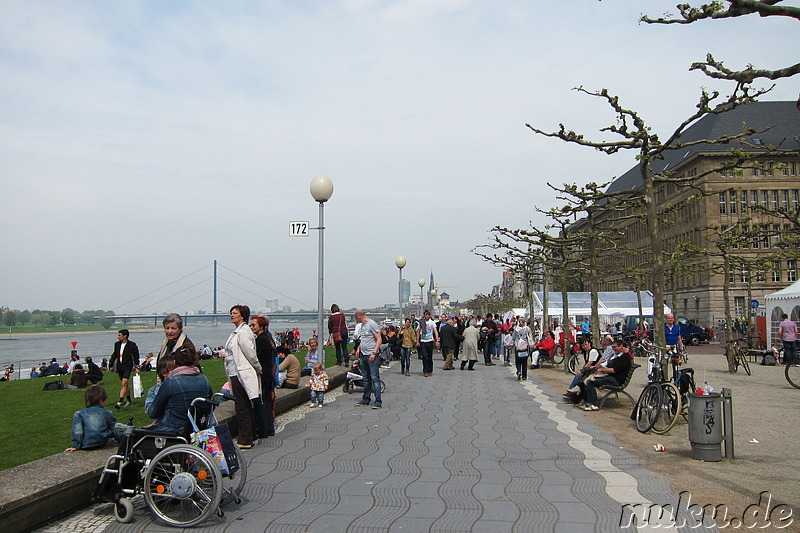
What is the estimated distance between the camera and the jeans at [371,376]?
40.7 ft

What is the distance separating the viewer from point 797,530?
202 inches

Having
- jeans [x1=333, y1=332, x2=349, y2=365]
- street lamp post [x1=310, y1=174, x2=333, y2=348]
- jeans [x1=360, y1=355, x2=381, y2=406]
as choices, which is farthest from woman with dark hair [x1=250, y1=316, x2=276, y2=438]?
jeans [x1=333, y1=332, x2=349, y2=365]

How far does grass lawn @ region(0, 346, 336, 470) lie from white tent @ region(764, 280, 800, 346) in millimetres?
20078

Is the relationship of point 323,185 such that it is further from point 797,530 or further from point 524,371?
point 797,530

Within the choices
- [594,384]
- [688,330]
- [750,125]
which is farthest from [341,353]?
[750,125]

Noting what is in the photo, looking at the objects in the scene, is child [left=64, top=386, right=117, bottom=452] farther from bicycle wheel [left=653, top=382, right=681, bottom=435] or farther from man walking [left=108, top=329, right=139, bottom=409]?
bicycle wheel [left=653, top=382, right=681, bottom=435]

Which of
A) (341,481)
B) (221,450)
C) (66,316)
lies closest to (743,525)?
(341,481)

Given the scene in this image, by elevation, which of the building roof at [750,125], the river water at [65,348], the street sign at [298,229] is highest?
the building roof at [750,125]

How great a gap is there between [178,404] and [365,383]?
7214 millimetres

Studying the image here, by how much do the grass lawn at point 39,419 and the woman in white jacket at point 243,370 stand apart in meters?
1.82

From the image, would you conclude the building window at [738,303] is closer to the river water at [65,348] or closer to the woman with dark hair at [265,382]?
the river water at [65,348]

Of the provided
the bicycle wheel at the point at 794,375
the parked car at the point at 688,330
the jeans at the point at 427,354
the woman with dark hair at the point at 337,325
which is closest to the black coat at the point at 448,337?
the jeans at the point at 427,354

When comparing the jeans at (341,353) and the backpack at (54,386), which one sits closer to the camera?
the backpack at (54,386)

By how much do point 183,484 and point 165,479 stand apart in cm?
23
